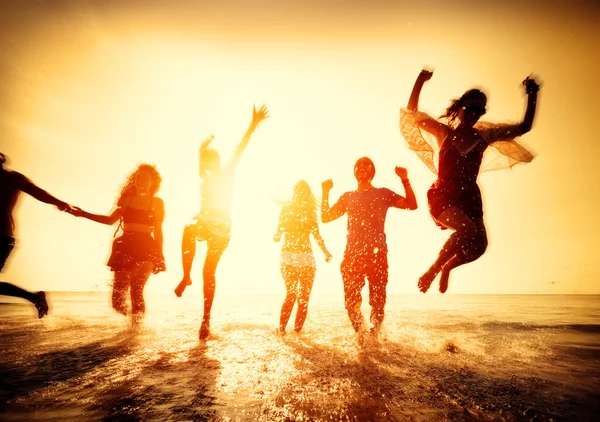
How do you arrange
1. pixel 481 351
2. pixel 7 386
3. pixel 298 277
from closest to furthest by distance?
pixel 7 386
pixel 481 351
pixel 298 277

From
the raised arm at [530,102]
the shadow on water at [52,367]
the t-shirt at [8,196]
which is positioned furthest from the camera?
the raised arm at [530,102]

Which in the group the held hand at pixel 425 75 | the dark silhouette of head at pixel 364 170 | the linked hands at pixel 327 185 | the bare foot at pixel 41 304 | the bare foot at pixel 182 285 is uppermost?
the held hand at pixel 425 75

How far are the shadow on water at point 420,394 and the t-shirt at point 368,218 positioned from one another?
6.01 ft

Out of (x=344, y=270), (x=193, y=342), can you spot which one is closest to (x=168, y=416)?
(x=193, y=342)

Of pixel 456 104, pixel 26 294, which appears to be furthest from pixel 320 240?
pixel 26 294

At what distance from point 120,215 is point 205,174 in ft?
5.49

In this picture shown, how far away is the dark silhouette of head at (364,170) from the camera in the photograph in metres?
5.08

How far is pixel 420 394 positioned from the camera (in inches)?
88.4

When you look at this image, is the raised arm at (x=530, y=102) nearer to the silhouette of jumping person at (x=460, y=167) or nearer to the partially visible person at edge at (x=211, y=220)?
the silhouette of jumping person at (x=460, y=167)

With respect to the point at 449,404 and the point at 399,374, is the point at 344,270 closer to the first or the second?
the point at 399,374

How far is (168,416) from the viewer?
1849 millimetres

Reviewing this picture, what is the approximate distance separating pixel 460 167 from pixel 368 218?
144cm

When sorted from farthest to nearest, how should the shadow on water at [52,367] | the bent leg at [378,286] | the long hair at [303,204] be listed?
1. the long hair at [303,204]
2. the bent leg at [378,286]
3. the shadow on water at [52,367]

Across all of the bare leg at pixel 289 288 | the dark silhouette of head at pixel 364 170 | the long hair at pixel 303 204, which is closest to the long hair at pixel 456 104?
the dark silhouette of head at pixel 364 170
